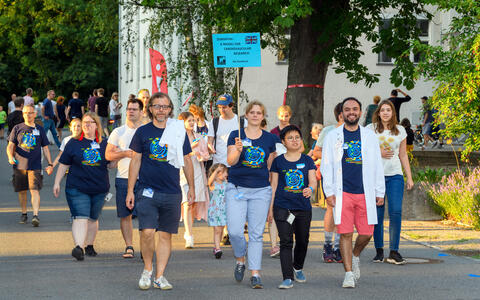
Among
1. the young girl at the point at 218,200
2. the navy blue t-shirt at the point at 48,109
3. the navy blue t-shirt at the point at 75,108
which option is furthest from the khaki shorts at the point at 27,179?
the navy blue t-shirt at the point at 75,108

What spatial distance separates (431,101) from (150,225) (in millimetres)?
7296

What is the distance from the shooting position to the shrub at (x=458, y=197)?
13250 millimetres

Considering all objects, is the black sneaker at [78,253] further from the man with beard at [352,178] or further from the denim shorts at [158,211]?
the man with beard at [352,178]

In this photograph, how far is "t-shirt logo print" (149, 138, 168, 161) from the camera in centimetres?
865

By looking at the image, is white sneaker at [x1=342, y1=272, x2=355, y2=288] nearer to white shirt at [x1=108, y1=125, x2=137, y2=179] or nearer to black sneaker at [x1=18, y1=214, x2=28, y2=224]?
white shirt at [x1=108, y1=125, x2=137, y2=179]

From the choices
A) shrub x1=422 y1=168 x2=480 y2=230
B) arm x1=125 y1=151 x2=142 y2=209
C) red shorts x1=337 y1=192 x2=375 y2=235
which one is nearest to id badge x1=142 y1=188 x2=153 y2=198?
arm x1=125 y1=151 x2=142 y2=209

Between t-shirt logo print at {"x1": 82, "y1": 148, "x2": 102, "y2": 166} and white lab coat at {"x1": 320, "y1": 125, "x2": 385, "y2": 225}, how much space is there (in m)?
2.88

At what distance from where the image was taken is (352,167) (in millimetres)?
8930

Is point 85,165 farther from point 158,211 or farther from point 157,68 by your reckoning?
point 157,68

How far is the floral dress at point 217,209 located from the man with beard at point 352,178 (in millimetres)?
2244

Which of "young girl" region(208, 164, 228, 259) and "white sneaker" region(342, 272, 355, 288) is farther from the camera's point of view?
"young girl" region(208, 164, 228, 259)

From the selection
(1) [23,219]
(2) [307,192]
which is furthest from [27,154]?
(2) [307,192]

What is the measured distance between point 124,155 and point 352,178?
2.81 m

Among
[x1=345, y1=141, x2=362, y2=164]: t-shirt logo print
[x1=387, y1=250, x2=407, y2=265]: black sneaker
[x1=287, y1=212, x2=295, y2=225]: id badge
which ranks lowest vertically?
[x1=387, y1=250, x2=407, y2=265]: black sneaker
